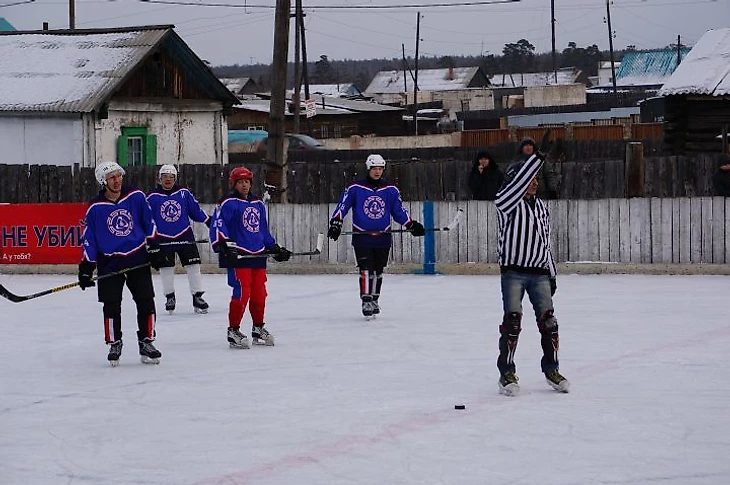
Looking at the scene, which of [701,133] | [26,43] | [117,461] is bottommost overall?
[117,461]

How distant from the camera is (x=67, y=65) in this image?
109 feet

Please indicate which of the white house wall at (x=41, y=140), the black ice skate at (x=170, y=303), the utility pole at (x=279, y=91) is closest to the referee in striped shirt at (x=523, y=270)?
the black ice skate at (x=170, y=303)

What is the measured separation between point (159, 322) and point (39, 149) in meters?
18.4

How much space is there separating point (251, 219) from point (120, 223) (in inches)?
60.6

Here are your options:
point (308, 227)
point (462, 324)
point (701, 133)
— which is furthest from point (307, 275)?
point (701, 133)

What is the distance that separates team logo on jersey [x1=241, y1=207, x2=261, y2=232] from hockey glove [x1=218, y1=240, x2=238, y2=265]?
247mm

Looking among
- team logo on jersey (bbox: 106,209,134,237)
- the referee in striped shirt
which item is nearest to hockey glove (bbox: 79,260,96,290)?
team logo on jersey (bbox: 106,209,134,237)

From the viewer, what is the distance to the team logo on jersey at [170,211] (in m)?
15.1

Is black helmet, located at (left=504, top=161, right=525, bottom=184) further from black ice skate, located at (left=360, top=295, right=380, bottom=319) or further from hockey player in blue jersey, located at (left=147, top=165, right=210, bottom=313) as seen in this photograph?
hockey player in blue jersey, located at (left=147, top=165, right=210, bottom=313)

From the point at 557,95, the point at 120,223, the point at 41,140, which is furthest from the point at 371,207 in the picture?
the point at 557,95

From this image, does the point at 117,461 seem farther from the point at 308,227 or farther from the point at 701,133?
the point at 701,133

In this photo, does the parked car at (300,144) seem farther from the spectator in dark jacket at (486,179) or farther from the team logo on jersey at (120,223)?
the team logo on jersey at (120,223)

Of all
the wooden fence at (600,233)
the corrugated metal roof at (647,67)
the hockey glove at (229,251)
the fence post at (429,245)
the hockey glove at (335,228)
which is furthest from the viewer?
the corrugated metal roof at (647,67)

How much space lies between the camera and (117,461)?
7285 mm
